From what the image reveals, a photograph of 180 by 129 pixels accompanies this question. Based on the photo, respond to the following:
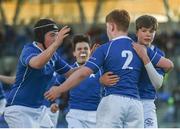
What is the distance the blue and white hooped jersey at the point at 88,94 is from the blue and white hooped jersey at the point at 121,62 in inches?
70.8

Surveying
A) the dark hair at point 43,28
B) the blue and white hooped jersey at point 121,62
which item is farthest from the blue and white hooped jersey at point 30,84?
the blue and white hooped jersey at point 121,62

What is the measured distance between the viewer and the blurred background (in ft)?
56.4

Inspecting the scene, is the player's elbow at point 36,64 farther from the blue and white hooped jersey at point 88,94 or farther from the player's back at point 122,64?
the blue and white hooped jersey at point 88,94

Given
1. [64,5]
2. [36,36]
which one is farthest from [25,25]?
[36,36]

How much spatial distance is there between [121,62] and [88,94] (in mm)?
1985

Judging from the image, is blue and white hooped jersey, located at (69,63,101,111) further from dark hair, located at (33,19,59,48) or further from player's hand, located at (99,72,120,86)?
player's hand, located at (99,72,120,86)

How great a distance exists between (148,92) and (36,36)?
137 cm

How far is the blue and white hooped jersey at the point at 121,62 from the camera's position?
6.71 metres

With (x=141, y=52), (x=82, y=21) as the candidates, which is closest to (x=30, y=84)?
(x=141, y=52)

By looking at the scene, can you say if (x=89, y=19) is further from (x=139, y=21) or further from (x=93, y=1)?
(x=139, y=21)

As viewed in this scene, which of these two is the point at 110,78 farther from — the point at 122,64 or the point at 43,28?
the point at 43,28

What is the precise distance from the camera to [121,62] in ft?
22.1

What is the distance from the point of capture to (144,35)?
7.22 metres

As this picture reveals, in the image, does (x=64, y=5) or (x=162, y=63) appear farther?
(x=64, y=5)
